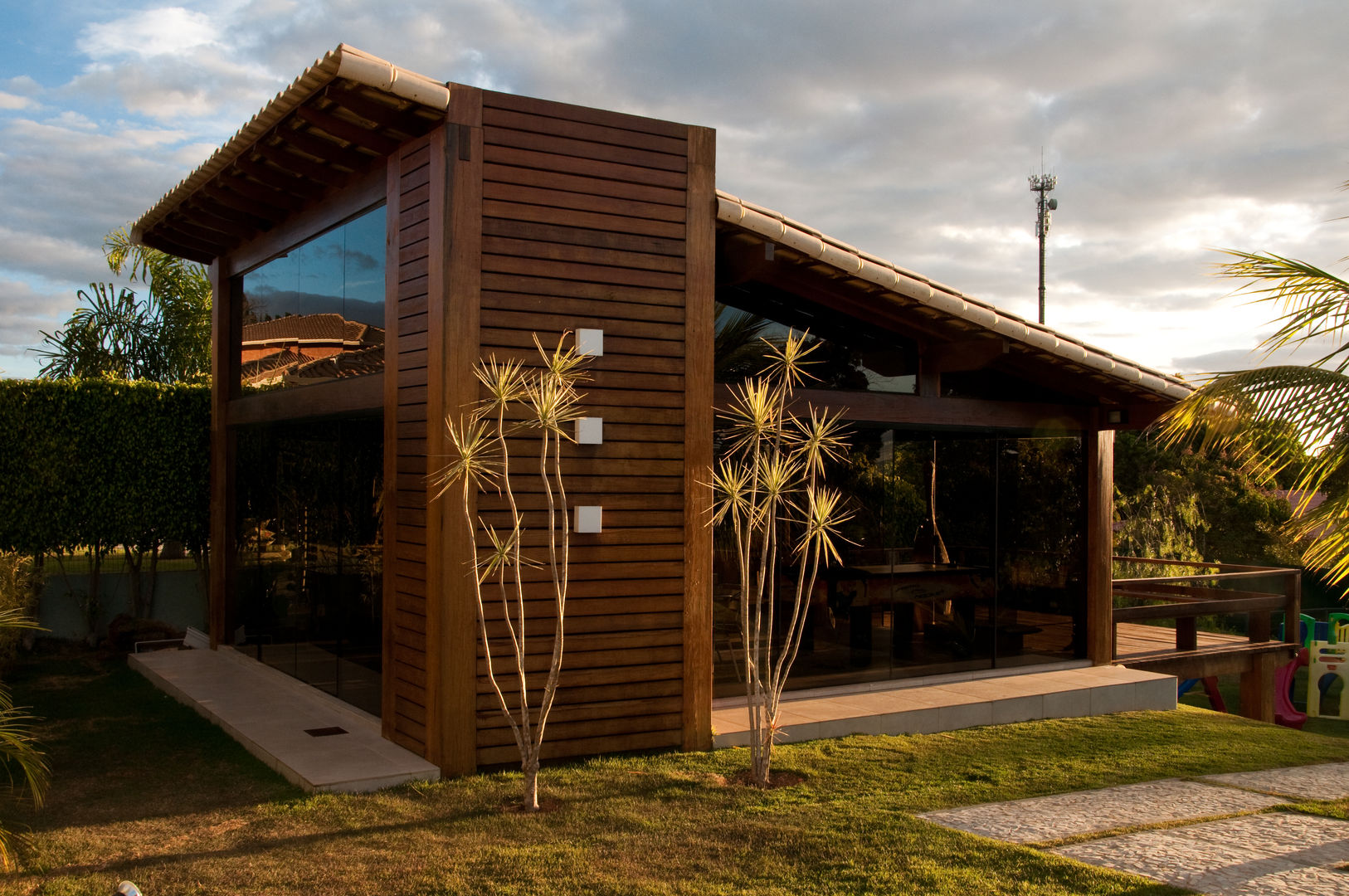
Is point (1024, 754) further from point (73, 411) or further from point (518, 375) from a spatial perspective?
point (73, 411)

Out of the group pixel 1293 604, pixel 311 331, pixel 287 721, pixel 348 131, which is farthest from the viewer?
pixel 1293 604

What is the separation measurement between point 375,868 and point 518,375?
9.79 feet

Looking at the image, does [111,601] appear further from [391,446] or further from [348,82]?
[348,82]

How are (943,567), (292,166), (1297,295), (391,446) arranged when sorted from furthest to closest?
(943,567)
(292,166)
(391,446)
(1297,295)

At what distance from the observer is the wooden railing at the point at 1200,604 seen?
10.4 m

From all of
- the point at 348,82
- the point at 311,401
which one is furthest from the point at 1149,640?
the point at 348,82

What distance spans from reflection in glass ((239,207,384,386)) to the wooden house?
4 centimetres

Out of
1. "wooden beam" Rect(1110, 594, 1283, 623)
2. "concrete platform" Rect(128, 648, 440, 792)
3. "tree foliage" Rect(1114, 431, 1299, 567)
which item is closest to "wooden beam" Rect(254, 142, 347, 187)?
"concrete platform" Rect(128, 648, 440, 792)

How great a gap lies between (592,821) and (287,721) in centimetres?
314

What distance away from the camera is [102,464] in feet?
35.1

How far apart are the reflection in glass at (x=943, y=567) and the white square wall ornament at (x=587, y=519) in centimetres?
157

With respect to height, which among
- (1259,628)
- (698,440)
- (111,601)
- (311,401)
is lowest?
(1259,628)

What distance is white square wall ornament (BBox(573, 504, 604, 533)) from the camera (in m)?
6.46

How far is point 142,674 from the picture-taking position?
31.7 feet
